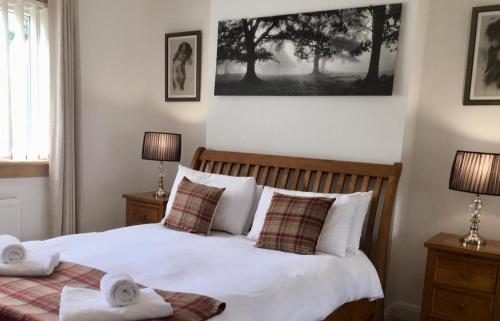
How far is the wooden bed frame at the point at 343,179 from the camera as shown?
2506 mm

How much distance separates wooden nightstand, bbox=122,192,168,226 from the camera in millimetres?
3285

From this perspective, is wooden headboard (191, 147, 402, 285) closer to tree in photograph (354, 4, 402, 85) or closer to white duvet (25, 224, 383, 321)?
white duvet (25, 224, 383, 321)

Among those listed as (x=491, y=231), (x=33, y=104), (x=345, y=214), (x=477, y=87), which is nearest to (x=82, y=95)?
(x=33, y=104)

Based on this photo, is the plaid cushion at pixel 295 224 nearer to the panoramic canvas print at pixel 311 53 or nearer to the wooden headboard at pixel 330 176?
the wooden headboard at pixel 330 176

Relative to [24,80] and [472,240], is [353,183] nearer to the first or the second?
[472,240]

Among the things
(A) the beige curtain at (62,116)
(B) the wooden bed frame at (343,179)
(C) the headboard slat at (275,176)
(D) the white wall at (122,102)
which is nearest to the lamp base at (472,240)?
(B) the wooden bed frame at (343,179)

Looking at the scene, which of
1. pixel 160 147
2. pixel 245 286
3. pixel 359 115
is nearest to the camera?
pixel 245 286

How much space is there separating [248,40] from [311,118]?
0.81m

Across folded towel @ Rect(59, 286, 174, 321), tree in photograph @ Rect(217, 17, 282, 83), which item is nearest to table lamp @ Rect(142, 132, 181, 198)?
tree in photograph @ Rect(217, 17, 282, 83)

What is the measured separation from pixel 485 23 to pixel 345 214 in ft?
5.04

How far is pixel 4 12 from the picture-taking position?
2.95 meters

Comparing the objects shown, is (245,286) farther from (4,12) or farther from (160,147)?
(4,12)

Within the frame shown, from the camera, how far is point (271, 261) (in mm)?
2111

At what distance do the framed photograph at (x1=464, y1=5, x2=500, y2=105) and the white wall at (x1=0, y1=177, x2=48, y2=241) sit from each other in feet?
10.5
